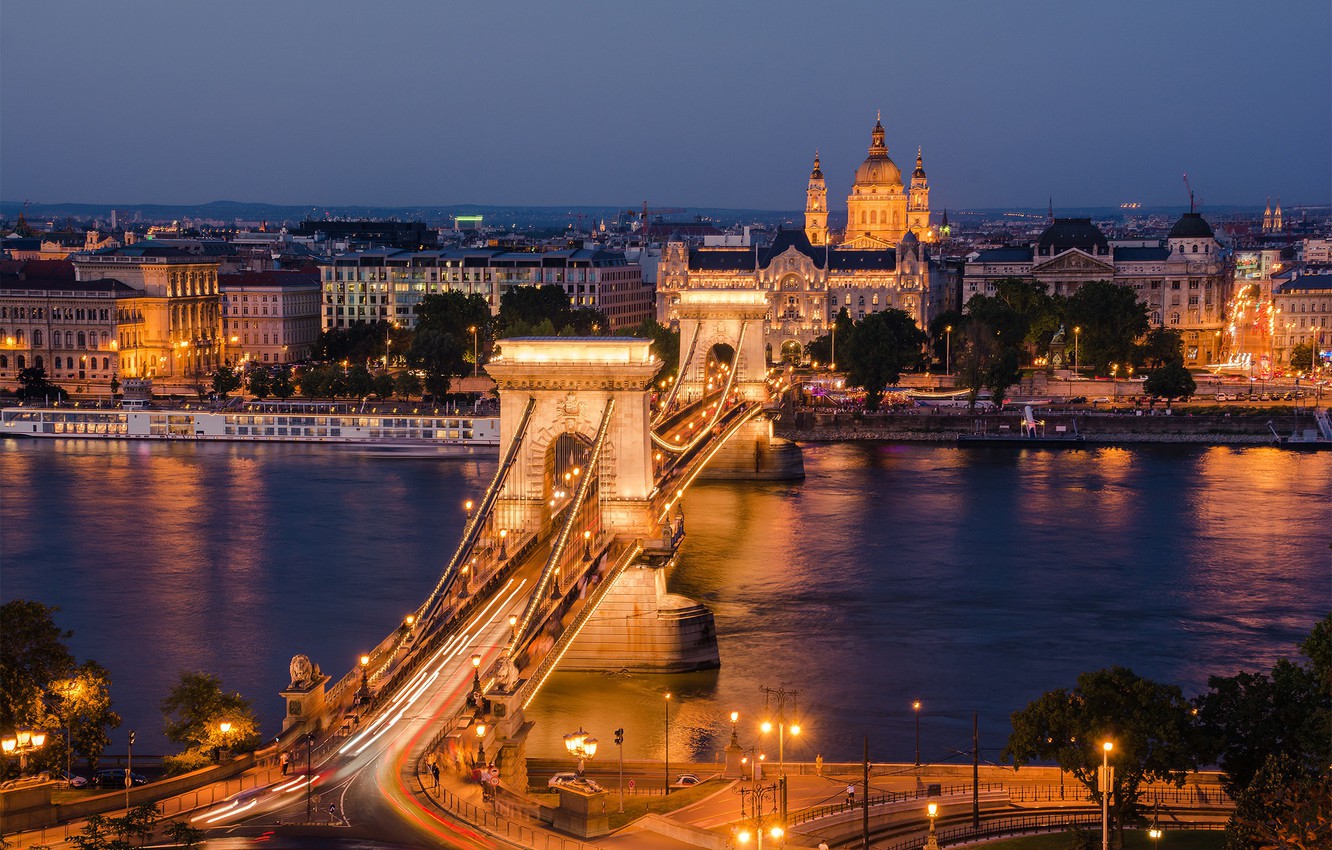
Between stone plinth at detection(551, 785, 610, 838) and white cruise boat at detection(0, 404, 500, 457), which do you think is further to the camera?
white cruise boat at detection(0, 404, 500, 457)

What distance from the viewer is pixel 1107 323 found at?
48719mm

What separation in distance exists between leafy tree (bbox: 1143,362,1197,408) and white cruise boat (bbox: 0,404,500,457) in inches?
578

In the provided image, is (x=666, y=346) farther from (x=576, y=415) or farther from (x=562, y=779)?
(x=562, y=779)

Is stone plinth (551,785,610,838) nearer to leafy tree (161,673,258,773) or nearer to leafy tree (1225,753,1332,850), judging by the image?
leafy tree (161,673,258,773)

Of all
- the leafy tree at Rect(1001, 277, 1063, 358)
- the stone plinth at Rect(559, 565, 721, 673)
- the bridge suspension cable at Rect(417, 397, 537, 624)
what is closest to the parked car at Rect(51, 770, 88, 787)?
the bridge suspension cable at Rect(417, 397, 537, 624)

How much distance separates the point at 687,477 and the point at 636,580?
18.0ft

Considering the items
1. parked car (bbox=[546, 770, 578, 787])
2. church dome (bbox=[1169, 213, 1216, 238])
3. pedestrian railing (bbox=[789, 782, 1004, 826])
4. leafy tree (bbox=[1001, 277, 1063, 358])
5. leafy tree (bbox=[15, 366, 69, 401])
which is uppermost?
church dome (bbox=[1169, 213, 1216, 238])

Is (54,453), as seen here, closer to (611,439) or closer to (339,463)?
(339,463)

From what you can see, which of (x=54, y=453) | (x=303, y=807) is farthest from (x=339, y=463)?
(x=303, y=807)

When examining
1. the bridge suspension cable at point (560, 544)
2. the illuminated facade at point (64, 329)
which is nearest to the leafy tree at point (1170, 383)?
the illuminated facade at point (64, 329)

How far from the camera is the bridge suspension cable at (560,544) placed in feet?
50.1

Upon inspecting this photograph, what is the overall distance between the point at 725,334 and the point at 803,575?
38.9 feet

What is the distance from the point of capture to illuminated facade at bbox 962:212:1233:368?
57.7 meters

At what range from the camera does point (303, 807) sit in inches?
481
